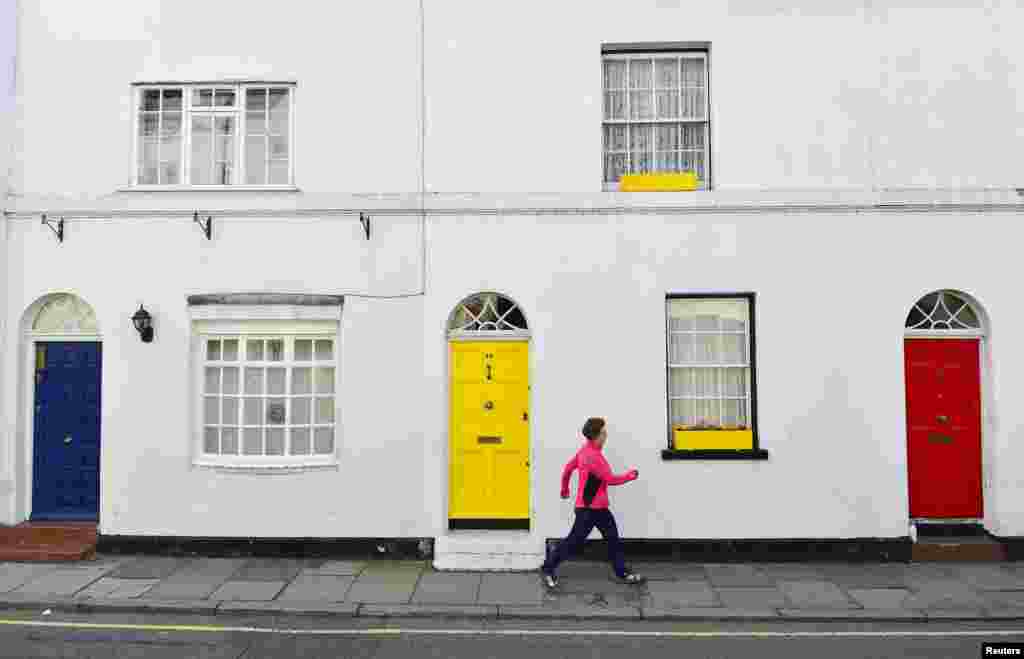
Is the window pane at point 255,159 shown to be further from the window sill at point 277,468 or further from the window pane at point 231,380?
the window sill at point 277,468

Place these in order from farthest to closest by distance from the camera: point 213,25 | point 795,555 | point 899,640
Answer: point 213,25
point 795,555
point 899,640

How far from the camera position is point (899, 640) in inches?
242

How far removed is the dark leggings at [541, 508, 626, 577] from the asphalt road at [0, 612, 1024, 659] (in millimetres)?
934

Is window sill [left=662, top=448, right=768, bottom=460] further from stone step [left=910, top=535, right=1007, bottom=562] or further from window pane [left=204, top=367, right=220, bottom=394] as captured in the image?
window pane [left=204, top=367, right=220, bottom=394]

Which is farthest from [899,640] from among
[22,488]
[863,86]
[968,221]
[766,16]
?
[22,488]

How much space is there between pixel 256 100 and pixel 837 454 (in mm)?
8491

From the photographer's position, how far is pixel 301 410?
878 cm

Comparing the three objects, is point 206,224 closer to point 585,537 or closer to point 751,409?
point 585,537

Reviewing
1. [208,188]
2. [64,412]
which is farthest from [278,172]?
[64,412]

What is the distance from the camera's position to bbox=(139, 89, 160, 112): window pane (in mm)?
8961

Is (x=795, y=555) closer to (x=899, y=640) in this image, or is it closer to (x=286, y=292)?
(x=899, y=640)

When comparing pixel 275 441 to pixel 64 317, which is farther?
pixel 64 317

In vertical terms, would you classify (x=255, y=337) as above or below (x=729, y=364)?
above

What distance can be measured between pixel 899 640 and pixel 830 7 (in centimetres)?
723
